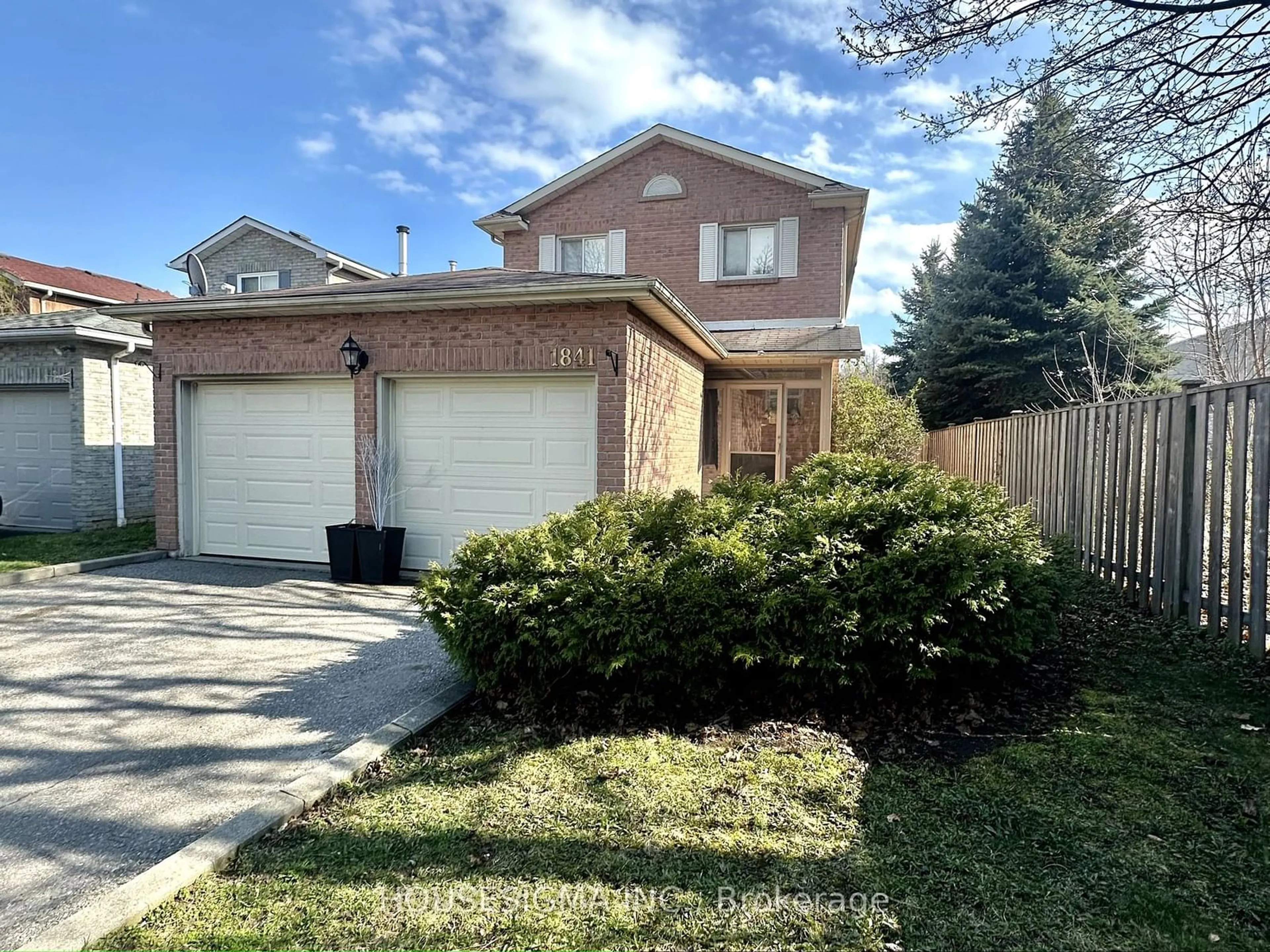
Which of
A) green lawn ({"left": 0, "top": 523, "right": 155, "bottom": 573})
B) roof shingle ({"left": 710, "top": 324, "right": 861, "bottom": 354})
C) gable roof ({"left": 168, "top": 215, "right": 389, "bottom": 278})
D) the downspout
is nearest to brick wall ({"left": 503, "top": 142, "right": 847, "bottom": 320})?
roof shingle ({"left": 710, "top": 324, "right": 861, "bottom": 354})

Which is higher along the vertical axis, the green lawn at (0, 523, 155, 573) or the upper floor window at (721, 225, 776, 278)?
the upper floor window at (721, 225, 776, 278)

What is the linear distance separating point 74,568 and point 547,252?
1064 centimetres

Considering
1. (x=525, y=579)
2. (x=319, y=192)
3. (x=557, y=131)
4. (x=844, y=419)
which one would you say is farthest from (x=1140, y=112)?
(x=319, y=192)

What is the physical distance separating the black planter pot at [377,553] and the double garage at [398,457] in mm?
461

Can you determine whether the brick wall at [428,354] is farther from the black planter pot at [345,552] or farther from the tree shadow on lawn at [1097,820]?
the tree shadow on lawn at [1097,820]

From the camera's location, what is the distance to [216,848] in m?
2.41

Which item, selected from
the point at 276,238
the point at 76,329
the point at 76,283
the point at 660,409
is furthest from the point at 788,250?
the point at 76,283

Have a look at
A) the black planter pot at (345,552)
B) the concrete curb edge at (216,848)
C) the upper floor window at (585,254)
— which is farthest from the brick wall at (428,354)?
the upper floor window at (585,254)

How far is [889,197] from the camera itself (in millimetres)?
13406

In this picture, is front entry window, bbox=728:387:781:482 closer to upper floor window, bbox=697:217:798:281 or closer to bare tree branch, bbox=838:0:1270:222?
upper floor window, bbox=697:217:798:281

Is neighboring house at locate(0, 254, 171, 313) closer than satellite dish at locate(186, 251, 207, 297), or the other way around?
satellite dish at locate(186, 251, 207, 297)

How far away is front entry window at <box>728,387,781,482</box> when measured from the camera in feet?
41.9

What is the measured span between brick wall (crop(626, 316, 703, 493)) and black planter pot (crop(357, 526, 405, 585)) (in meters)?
2.73

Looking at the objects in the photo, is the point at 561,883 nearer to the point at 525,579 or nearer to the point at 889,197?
the point at 525,579
